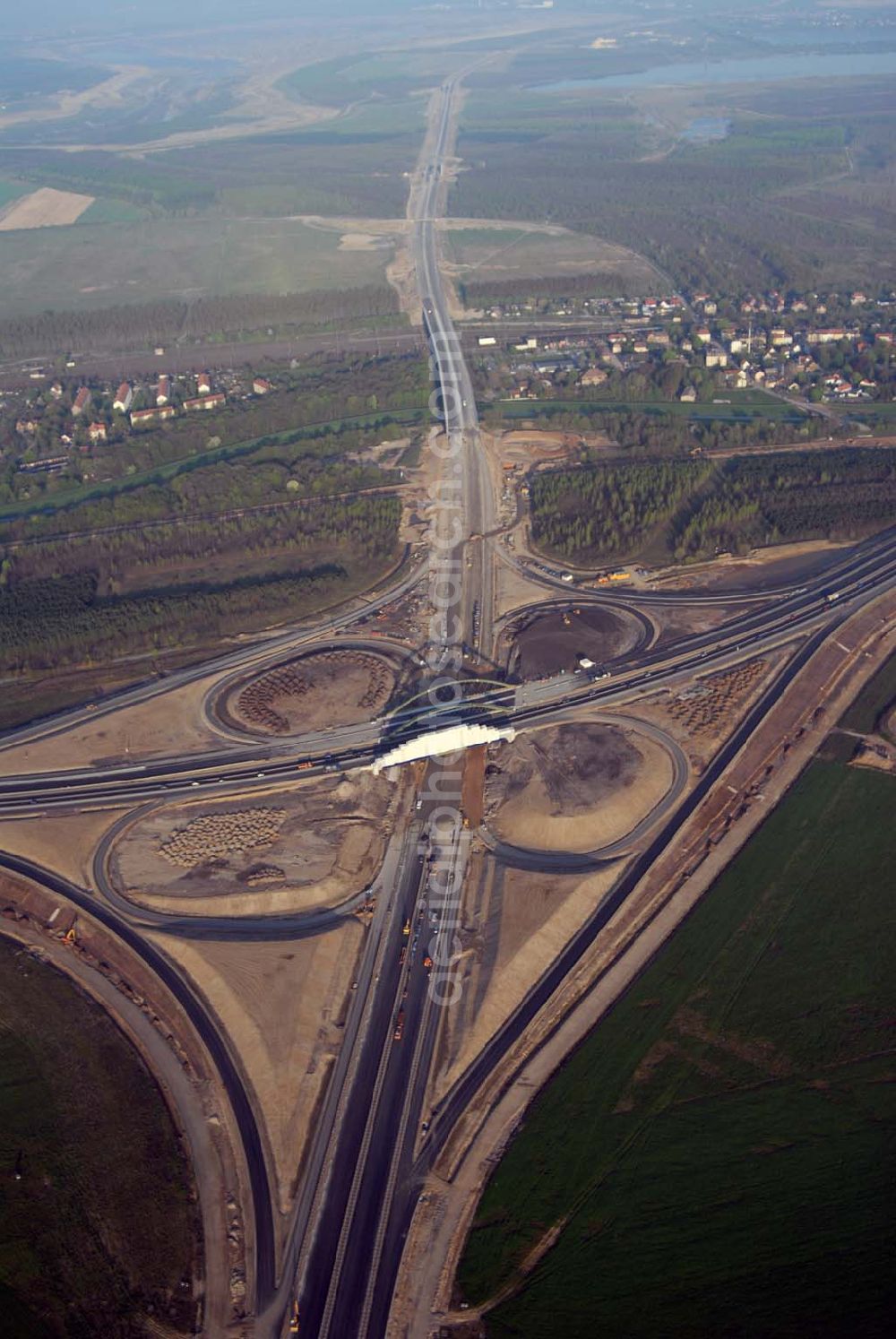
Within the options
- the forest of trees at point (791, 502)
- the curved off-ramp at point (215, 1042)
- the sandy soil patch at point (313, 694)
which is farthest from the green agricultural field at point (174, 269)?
the curved off-ramp at point (215, 1042)

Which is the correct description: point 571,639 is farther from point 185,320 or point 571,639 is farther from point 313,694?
point 185,320

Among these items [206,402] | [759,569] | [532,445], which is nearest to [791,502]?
[759,569]

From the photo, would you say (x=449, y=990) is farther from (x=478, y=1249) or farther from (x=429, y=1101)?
(x=478, y=1249)

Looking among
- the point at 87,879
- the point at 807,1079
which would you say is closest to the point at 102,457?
the point at 87,879

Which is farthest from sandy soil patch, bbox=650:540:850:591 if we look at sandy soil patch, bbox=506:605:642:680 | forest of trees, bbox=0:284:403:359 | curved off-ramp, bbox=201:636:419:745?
forest of trees, bbox=0:284:403:359

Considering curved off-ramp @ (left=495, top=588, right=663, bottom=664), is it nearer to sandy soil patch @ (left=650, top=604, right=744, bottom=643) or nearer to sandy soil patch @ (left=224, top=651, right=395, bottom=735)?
sandy soil patch @ (left=650, top=604, right=744, bottom=643)

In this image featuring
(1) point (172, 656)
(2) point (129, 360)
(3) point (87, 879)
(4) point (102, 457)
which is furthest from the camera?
(2) point (129, 360)
